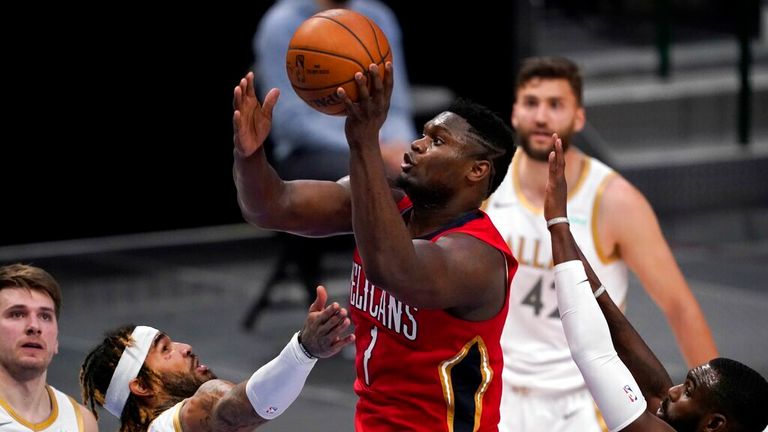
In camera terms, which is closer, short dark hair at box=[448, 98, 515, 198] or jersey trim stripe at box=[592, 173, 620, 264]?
short dark hair at box=[448, 98, 515, 198]

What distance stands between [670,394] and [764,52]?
10.3 m

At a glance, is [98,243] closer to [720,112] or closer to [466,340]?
[720,112]

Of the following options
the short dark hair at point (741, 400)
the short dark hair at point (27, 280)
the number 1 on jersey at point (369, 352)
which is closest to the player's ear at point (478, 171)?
the number 1 on jersey at point (369, 352)

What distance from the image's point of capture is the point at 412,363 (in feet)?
13.2

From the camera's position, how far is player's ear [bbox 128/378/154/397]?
4289 mm

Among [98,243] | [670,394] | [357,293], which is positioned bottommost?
[98,243]

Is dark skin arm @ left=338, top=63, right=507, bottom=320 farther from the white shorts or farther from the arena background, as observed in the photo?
the arena background

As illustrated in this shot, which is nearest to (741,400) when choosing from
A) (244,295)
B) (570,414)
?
(570,414)

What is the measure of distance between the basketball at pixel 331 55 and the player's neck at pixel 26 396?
4.23 ft

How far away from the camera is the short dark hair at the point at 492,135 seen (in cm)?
415

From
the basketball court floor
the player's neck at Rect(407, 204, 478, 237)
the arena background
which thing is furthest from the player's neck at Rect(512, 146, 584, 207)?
the arena background

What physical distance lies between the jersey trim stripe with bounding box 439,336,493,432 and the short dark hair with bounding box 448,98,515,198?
1.56 ft

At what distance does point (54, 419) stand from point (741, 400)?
6.92ft

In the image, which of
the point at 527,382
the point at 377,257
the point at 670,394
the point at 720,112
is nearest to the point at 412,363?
the point at 377,257
